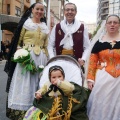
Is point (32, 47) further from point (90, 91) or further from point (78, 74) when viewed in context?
point (90, 91)

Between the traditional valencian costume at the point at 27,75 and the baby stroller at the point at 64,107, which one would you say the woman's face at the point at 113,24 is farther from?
the traditional valencian costume at the point at 27,75

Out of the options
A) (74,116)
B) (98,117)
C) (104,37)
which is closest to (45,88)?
(74,116)

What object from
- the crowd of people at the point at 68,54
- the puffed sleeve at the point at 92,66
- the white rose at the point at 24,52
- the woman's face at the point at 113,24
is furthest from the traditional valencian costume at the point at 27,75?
the woman's face at the point at 113,24

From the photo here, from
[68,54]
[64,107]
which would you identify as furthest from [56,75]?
[68,54]

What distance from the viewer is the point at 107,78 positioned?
329 centimetres

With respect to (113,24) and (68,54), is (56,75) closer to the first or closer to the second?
(113,24)

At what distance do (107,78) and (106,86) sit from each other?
0.30 ft

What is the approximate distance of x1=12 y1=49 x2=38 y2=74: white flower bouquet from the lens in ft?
13.2

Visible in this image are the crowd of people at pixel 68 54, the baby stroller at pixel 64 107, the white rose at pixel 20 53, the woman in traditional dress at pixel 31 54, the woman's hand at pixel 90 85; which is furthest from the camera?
the woman in traditional dress at pixel 31 54

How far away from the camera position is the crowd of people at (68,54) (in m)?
3.27

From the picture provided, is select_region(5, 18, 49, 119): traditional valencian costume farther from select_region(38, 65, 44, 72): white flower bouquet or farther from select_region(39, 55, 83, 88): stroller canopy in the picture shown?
select_region(39, 55, 83, 88): stroller canopy

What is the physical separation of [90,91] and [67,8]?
133 centimetres

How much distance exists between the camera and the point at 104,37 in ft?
11.5

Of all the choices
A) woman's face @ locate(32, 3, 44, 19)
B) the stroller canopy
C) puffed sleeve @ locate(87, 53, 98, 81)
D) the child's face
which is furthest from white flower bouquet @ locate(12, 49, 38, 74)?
puffed sleeve @ locate(87, 53, 98, 81)
